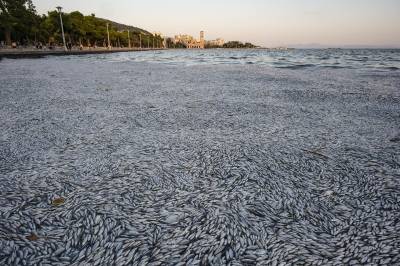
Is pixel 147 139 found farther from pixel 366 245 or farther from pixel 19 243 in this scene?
pixel 366 245

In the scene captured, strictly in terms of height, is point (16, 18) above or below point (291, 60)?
above

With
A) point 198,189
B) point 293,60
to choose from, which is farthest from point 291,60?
point 198,189

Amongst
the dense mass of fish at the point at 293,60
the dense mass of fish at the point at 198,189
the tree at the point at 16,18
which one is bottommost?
the dense mass of fish at the point at 198,189

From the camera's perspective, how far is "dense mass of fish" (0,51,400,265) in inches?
107

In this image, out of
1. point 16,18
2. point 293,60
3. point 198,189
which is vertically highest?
point 16,18

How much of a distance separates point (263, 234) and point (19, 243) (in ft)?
8.40

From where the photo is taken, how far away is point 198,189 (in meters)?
3.79

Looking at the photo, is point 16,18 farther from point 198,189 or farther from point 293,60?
point 198,189

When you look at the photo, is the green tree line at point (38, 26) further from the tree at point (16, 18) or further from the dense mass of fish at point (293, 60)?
the dense mass of fish at point (293, 60)

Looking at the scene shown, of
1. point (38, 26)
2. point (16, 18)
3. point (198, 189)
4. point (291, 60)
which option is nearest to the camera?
point (198, 189)

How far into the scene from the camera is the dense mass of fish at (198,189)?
2721 millimetres

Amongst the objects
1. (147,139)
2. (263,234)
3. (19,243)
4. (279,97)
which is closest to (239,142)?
(147,139)

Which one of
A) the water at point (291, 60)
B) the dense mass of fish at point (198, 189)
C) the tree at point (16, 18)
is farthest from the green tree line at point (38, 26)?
the dense mass of fish at point (198, 189)

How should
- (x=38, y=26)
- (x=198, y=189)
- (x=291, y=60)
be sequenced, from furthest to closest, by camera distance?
(x=38, y=26)
(x=291, y=60)
(x=198, y=189)
